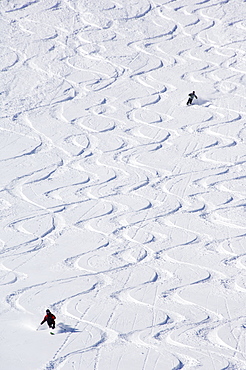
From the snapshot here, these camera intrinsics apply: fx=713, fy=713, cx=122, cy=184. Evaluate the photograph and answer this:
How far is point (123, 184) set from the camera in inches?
554

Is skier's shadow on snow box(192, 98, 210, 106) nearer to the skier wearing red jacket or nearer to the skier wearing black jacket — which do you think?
the skier wearing black jacket

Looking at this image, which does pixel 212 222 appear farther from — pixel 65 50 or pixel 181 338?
pixel 65 50

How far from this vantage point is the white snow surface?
9633 mm

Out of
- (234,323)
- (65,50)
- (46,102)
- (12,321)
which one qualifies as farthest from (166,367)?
(65,50)

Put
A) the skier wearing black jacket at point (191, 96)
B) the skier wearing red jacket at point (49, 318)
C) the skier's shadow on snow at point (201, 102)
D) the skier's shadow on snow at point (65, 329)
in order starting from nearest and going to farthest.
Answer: the skier wearing red jacket at point (49, 318), the skier's shadow on snow at point (65, 329), the skier wearing black jacket at point (191, 96), the skier's shadow on snow at point (201, 102)

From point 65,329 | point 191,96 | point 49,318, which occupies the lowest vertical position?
point 65,329

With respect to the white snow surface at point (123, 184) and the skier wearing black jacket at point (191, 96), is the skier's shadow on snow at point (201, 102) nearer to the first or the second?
the white snow surface at point (123, 184)

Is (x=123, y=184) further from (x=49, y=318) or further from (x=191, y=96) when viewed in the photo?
(x=49, y=318)

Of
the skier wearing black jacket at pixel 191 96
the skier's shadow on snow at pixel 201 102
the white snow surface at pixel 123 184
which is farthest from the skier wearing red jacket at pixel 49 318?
the skier's shadow on snow at pixel 201 102

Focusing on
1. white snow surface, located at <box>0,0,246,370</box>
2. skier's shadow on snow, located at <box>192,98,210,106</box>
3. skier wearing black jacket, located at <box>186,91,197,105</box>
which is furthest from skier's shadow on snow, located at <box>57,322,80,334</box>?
skier's shadow on snow, located at <box>192,98,210,106</box>

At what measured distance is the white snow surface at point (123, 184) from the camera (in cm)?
963

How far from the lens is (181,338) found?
31.2 feet

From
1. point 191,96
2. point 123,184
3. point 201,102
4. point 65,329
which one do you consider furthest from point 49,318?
point 201,102

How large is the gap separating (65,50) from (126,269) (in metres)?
9.14
